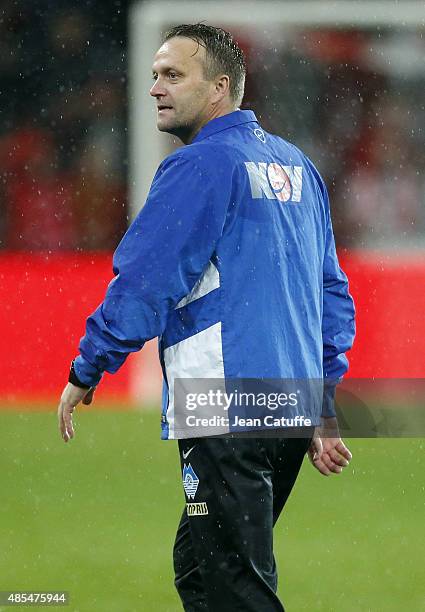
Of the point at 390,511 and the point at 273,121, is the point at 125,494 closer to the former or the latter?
the point at 390,511

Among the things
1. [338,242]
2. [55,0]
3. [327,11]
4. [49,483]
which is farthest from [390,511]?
[55,0]

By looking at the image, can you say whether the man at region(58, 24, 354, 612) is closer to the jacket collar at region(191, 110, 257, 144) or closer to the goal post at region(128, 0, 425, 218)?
the jacket collar at region(191, 110, 257, 144)

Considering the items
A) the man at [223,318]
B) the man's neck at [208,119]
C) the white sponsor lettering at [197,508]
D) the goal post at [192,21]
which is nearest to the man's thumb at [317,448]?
the man at [223,318]

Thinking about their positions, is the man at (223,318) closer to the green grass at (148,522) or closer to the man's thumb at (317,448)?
the man's thumb at (317,448)

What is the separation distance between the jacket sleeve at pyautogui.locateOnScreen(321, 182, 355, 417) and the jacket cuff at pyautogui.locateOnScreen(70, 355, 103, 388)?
70 centimetres

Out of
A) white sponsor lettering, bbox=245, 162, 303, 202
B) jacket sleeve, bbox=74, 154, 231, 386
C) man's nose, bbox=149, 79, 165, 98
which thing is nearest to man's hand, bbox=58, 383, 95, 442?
jacket sleeve, bbox=74, 154, 231, 386

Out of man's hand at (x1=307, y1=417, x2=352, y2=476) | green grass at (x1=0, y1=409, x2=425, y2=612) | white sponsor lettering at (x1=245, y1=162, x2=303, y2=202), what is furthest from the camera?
green grass at (x1=0, y1=409, x2=425, y2=612)

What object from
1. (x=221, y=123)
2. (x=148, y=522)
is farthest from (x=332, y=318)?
(x=148, y=522)

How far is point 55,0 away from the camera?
11.2m

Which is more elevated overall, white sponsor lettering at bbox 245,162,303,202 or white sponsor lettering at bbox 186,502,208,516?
white sponsor lettering at bbox 245,162,303,202

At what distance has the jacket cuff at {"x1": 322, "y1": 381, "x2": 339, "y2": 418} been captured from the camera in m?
3.40

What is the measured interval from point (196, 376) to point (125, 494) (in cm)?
366

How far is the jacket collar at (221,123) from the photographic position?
310 cm

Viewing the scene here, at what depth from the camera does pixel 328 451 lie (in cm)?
337
